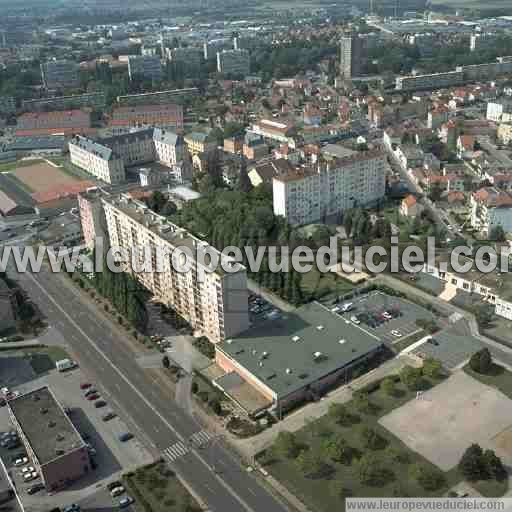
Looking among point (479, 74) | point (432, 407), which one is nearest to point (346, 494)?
point (432, 407)

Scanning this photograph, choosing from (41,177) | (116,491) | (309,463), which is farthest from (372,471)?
(41,177)

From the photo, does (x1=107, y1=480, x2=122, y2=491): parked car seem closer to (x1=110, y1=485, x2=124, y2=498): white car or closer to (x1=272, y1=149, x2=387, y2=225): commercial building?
(x1=110, y1=485, x2=124, y2=498): white car

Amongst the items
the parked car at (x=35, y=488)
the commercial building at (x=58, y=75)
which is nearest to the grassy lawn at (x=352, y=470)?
the parked car at (x=35, y=488)

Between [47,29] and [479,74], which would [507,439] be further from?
[47,29]

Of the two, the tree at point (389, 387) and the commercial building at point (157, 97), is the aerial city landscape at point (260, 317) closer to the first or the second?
the tree at point (389, 387)

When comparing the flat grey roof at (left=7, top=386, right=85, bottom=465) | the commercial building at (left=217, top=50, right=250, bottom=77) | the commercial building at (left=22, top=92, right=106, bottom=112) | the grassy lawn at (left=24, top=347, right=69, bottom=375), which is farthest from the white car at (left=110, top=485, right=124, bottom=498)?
the commercial building at (left=217, top=50, right=250, bottom=77)
